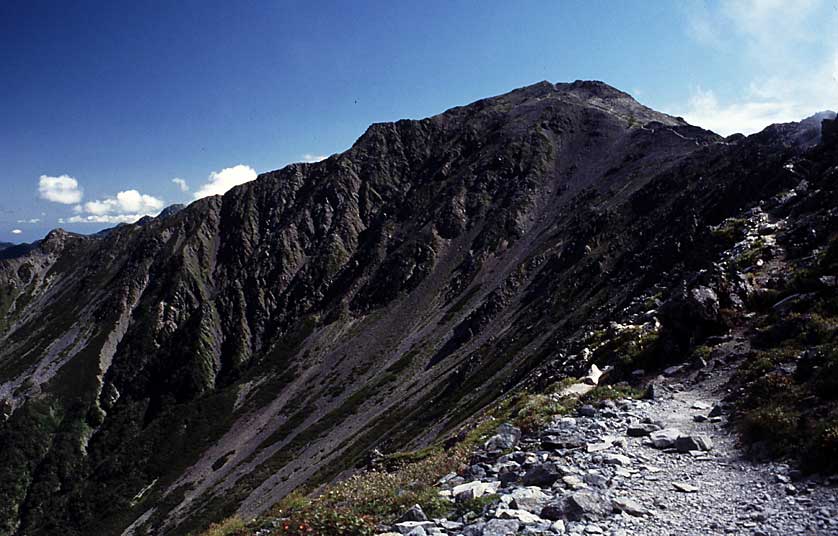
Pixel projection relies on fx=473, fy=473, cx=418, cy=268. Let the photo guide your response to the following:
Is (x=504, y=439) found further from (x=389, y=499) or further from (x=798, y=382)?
(x=798, y=382)

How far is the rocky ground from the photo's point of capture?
9484 millimetres

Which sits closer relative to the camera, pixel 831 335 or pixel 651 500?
pixel 651 500

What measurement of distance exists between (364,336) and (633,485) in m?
145

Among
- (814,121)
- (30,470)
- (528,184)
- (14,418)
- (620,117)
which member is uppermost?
(620,117)

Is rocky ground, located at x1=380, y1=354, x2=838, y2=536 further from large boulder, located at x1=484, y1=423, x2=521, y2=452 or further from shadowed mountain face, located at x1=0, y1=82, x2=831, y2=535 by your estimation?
shadowed mountain face, located at x1=0, y1=82, x2=831, y2=535

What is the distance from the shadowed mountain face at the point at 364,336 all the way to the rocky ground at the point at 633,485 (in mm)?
43926

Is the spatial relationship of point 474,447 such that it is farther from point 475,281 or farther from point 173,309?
point 173,309

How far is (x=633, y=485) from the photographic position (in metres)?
11.4

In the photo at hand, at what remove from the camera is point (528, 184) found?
174m

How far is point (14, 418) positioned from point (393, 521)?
223 m

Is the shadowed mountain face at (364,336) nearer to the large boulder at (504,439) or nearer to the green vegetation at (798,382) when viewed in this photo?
the green vegetation at (798,382)

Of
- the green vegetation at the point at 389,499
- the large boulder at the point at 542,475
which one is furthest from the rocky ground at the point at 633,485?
the green vegetation at the point at 389,499

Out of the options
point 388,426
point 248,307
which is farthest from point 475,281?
point 248,307

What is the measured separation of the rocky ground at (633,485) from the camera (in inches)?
373
